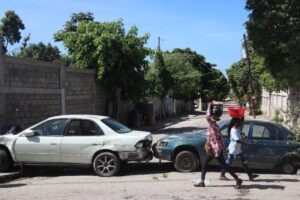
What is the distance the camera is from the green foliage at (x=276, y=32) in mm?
27664

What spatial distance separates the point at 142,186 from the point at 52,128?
316cm

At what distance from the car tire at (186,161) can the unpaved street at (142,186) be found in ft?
0.67

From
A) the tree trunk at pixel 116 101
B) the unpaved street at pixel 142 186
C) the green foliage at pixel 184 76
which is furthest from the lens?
the green foliage at pixel 184 76

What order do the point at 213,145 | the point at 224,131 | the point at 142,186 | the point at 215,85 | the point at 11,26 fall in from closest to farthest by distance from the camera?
the point at 213,145
the point at 142,186
the point at 224,131
the point at 11,26
the point at 215,85

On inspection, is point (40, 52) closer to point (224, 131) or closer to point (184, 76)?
→ point (184, 76)

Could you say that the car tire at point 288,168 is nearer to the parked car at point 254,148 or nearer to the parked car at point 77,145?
the parked car at point 254,148

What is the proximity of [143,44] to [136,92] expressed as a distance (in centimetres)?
279

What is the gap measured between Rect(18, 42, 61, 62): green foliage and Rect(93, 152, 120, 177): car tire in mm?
54357

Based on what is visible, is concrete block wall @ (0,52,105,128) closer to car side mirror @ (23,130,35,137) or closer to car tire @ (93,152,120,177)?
car side mirror @ (23,130,35,137)

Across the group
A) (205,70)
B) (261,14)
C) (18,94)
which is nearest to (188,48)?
(205,70)

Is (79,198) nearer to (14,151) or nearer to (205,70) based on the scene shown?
(14,151)

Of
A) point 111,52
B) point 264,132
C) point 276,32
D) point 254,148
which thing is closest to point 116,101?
point 111,52

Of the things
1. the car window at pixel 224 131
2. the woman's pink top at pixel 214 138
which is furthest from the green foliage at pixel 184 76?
the woman's pink top at pixel 214 138

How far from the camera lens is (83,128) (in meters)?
12.9
